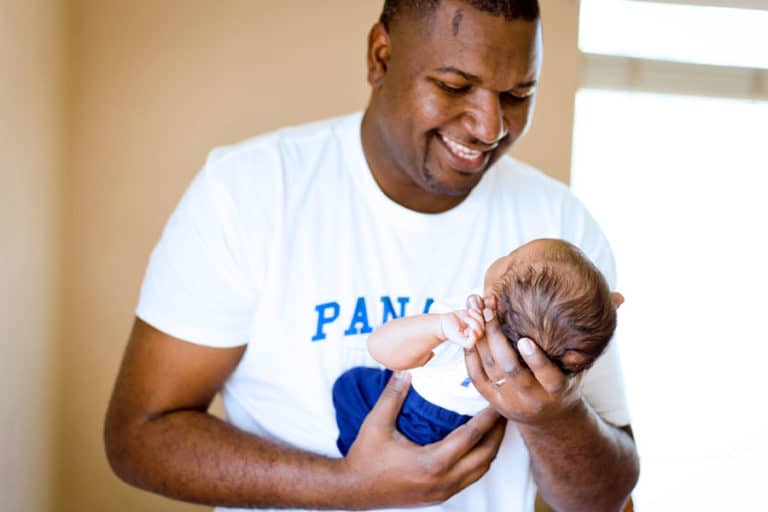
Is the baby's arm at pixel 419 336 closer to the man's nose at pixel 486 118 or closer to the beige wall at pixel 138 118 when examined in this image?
the man's nose at pixel 486 118

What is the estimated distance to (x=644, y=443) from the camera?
11.0 ft

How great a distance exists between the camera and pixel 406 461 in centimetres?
160

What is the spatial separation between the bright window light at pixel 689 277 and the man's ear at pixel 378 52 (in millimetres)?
1587

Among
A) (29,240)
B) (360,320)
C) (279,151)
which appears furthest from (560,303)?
(29,240)

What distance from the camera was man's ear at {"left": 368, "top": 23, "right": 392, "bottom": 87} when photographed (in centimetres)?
182

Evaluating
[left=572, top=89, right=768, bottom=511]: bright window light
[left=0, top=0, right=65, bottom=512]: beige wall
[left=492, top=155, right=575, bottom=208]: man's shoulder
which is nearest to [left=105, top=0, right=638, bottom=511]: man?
[left=492, top=155, right=575, bottom=208]: man's shoulder

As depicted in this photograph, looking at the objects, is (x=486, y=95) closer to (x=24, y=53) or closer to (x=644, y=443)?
(x=24, y=53)

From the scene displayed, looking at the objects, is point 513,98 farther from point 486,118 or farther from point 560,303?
point 560,303

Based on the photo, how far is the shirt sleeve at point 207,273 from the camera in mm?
1626

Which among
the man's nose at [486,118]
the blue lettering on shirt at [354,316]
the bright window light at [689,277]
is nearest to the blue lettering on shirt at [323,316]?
the blue lettering on shirt at [354,316]

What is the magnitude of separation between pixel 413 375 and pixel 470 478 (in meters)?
0.23

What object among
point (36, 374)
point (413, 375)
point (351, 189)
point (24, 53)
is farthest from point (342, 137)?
point (36, 374)

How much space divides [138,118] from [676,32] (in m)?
2.05

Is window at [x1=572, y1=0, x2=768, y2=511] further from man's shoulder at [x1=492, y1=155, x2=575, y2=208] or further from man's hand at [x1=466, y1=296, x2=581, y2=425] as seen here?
man's hand at [x1=466, y1=296, x2=581, y2=425]
